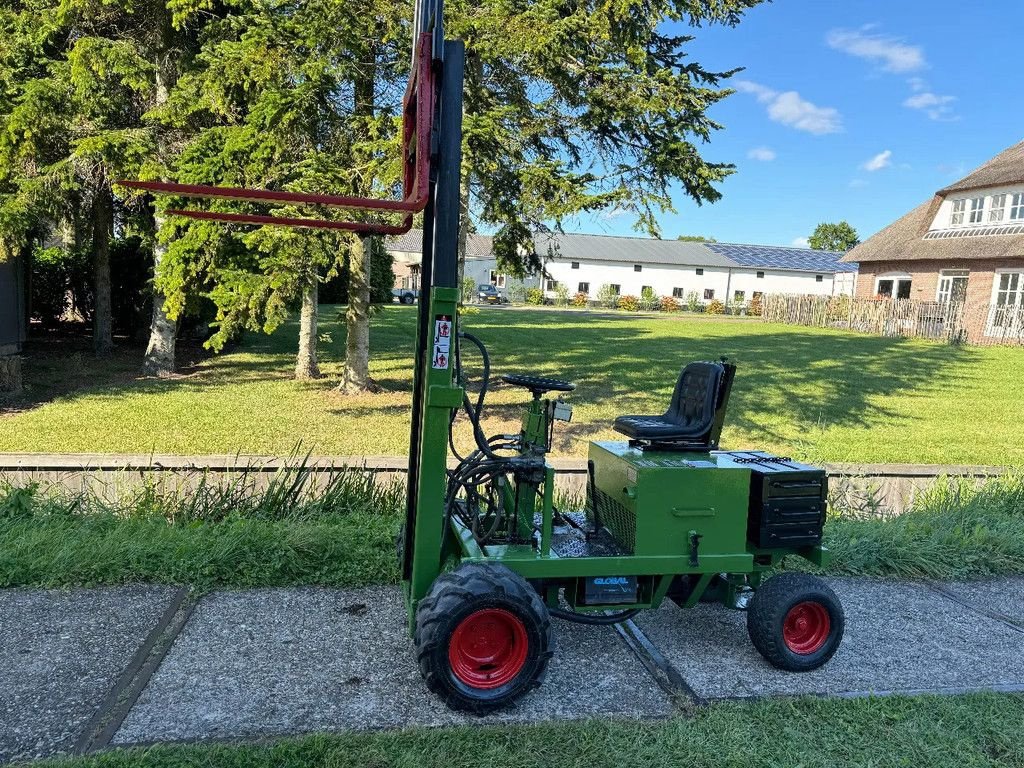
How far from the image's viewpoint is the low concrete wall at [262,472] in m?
5.42

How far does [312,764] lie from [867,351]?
22.5 meters

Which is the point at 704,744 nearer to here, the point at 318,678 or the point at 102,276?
the point at 318,678

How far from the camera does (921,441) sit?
34.3 feet

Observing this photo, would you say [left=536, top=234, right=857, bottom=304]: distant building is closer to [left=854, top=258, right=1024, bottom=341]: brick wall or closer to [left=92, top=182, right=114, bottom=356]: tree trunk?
[left=854, top=258, right=1024, bottom=341]: brick wall

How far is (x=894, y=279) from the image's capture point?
30.2 meters

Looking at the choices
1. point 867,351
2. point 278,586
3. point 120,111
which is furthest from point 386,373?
point 867,351

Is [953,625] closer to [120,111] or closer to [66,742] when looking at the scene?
[66,742]

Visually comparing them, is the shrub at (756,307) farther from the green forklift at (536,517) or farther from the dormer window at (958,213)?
the green forklift at (536,517)

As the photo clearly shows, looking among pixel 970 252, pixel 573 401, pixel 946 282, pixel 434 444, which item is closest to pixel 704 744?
pixel 434 444

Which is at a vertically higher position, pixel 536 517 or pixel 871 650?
pixel 536 517

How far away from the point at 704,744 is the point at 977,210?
29630 millimetres

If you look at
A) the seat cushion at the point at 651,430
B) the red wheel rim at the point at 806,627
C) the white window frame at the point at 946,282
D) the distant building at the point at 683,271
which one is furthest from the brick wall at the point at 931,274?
the distant building at the point at 683,271

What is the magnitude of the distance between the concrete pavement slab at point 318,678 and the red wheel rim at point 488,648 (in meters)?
0.16

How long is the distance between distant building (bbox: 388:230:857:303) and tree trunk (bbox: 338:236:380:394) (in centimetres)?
4699
